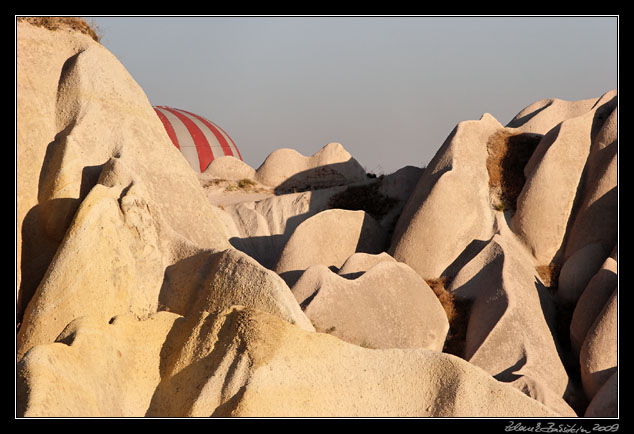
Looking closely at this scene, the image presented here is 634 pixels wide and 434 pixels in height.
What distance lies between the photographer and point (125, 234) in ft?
38.5

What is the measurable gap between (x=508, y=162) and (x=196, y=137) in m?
21.1

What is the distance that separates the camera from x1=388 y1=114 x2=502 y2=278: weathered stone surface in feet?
64.3

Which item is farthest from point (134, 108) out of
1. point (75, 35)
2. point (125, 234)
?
point (125, 234)

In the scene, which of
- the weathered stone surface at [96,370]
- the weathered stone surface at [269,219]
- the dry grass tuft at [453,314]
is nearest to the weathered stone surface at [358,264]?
the dry grass tuft at [453,314]

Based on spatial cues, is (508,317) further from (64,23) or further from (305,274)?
(64,23)

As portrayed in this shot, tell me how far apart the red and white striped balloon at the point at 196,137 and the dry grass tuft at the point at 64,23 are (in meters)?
23.3

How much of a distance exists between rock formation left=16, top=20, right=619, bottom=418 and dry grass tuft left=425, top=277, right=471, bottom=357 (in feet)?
0.13

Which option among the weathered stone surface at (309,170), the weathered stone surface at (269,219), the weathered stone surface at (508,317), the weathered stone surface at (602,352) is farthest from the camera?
the weathered stone surface at (309,170)

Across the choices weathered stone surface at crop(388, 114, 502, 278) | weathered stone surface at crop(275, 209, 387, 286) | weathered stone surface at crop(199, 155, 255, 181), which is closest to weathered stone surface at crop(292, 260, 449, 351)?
weathered stone surface at crop(388, 114, 502, 278)

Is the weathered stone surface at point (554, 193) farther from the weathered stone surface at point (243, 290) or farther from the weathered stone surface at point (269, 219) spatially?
the weathered stone surface at point (243, 290)

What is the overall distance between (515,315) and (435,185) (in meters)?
3.95

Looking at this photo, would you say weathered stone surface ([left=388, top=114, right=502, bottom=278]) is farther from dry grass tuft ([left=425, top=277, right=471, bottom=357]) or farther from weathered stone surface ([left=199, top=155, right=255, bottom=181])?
weathered stone surface ([left=199, top=155, right=255, bottom=181])

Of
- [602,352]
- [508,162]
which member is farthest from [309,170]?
[602,352]

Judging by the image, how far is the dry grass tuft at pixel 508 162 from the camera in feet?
67.7
